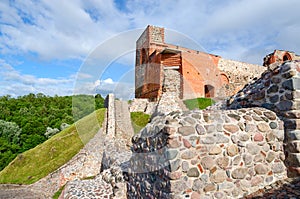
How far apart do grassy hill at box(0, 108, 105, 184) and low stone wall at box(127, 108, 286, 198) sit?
12296mm

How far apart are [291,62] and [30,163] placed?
→ 58.5 feet

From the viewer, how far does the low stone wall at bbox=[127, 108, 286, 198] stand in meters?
3.57

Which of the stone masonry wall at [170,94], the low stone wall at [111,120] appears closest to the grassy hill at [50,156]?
the low stone wall at [111,120]

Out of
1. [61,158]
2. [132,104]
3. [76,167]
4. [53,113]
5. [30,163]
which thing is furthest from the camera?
[53,113]

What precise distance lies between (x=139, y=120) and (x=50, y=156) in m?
7.07

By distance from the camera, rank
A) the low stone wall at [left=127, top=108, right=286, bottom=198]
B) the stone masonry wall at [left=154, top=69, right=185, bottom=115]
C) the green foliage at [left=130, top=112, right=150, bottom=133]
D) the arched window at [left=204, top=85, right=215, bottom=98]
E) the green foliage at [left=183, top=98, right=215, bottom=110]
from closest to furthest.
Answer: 1. the low stone wall at [left=127, top=108, right=286, bottom=198]
2. the green foliage at [left=130, top=112, right=150, bottom=133]
3. the stone masonry wall at [left=154, top=69, right=185, bottom=115]
4. the green foliage at [left=183, top=98, right=215, bottom=110]
5. the arched window at [left=204, top=85, right=215, bottom=98]

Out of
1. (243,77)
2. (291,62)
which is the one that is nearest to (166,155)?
(291,62)

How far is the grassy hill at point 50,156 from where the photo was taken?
14.5 m

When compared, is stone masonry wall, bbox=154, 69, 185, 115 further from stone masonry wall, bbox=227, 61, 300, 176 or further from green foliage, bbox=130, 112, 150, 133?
stone masonry wall, bbox=227, 61, 300, 176

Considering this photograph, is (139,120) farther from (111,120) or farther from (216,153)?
(216,153)

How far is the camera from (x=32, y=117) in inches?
1452

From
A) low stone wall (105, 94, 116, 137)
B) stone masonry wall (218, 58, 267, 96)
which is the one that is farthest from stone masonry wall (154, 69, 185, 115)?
stone masonry wall (218, 58, 267, 96)

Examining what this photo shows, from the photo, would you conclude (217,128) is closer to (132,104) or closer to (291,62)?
(291,62)

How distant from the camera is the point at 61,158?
14.8 metres
